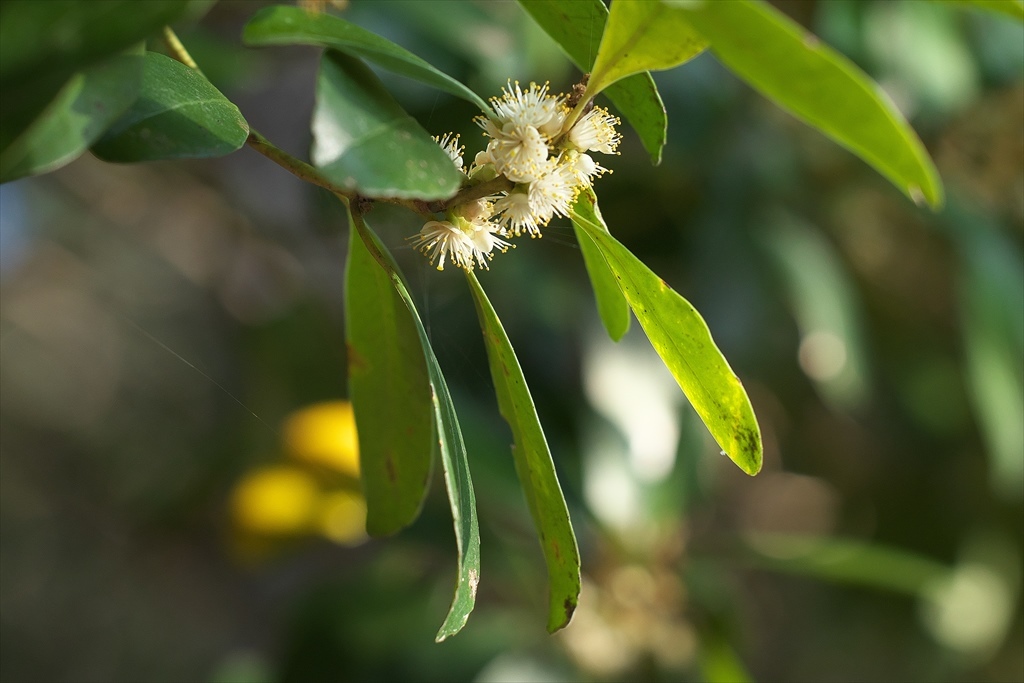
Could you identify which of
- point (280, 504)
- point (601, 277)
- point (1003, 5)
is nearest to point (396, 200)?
point (601, 277)

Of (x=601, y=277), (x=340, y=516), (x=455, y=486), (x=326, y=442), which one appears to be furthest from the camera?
(x=340, y=516)

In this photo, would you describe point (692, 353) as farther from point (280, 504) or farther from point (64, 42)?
point (280, 504)

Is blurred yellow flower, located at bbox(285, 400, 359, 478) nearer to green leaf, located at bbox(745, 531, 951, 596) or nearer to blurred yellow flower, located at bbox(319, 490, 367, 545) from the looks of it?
blurred yellow flower, located at bbox(319, 490, 367, 545)

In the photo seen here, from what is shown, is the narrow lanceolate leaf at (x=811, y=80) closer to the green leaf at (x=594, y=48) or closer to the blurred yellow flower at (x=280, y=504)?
the green leaf at (x=594, y=48)

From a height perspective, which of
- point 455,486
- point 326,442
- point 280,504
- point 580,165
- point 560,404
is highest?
point 580,165

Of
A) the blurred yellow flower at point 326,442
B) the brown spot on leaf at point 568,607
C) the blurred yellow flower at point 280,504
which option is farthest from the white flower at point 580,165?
the blurred yellow flower at point 280,504

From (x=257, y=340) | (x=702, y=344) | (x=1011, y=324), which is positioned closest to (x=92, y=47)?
(x=702, y=344)

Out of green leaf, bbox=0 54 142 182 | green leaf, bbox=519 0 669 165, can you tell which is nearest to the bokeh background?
green leaf, bbox=519 0 669 165

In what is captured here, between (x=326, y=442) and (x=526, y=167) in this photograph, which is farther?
→ (x=326, y=442)
